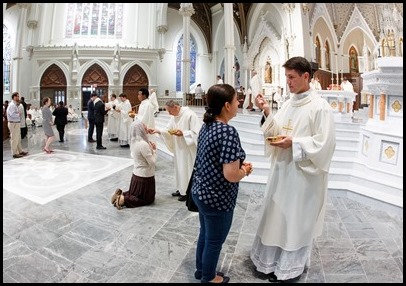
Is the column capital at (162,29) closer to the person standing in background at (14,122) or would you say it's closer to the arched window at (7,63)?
the arched window at (7,63)

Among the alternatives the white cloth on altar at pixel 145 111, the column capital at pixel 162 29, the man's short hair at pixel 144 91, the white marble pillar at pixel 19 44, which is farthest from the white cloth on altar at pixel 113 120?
the white marble pillar at pixel 19 44

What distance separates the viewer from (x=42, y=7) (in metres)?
19.3

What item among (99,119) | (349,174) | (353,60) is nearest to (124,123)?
(99,119)

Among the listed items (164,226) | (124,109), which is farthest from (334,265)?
(124,109)

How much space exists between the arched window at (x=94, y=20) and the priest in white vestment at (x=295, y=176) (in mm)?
20420

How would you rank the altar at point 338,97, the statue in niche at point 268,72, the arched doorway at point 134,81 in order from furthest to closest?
the arched doorway at point 134,81, the statue in niche at point 268,72, the altar at point 338,97

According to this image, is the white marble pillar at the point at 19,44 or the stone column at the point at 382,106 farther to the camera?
the white marble pillar at the point at 19,44

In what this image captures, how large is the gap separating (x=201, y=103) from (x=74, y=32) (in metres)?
11.1

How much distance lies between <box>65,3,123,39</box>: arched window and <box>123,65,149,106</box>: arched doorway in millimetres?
2609

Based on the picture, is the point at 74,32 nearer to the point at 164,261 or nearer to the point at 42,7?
the point at 42,7

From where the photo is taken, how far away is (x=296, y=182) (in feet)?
7.46

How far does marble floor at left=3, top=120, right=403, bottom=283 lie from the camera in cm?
249

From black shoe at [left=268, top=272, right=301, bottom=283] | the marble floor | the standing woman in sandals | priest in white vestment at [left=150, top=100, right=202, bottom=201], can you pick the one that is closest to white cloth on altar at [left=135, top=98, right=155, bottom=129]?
the marble floor

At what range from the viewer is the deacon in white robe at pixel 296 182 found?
216 centimetres
